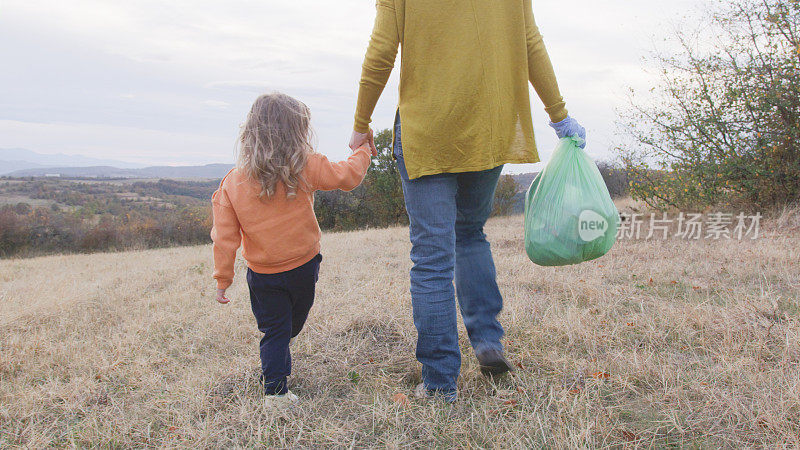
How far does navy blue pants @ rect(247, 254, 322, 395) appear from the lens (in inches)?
82.1

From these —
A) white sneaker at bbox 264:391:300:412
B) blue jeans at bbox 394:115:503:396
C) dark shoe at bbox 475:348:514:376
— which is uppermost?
blue jeans at bbox 394:115:503:396

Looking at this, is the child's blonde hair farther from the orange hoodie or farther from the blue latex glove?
the blue latex glove

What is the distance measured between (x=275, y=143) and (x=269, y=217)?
312 millimetres

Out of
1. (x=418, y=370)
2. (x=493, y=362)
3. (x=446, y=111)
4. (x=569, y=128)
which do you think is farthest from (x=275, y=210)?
(x=569, y=128)

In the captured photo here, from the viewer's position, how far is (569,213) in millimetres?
1944

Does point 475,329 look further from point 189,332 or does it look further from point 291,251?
point 189,332

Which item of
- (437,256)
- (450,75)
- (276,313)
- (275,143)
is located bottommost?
(276,313)

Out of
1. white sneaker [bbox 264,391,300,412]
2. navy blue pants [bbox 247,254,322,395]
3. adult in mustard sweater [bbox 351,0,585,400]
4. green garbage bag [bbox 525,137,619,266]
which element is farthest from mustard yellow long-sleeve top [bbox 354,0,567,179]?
white sneaker [bbox 264,391,300,412]

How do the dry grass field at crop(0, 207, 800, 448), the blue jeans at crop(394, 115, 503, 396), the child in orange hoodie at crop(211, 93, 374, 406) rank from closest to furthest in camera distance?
the dry grass field at crop(0, 207, 800, 448) < the blue jeans at crop(394, 115, 503, 396) < the child in orange hoodie at crop(211, 93, 374, 406)

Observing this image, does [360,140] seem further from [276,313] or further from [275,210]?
[276,313]

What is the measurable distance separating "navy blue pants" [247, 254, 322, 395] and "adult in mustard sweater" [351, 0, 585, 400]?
0.56 metres

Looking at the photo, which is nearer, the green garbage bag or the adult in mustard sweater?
the adult in mustard sweater

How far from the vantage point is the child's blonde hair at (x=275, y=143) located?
6.62 ft

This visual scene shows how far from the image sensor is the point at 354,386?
2154 millimetres
